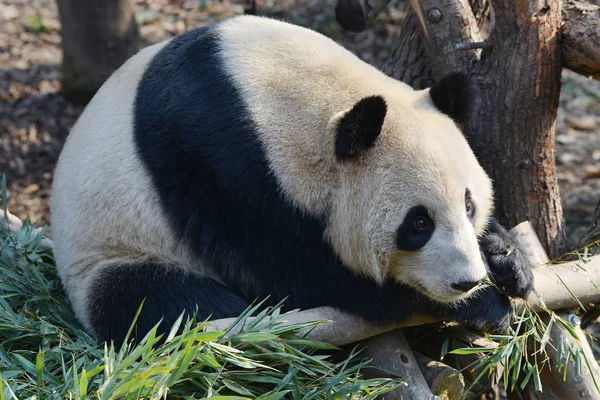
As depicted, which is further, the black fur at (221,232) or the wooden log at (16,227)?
the wooden log at (16,227)

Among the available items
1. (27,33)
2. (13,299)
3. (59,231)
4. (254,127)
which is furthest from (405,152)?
(27,33)

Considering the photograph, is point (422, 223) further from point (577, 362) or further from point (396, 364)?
point (577, 362)

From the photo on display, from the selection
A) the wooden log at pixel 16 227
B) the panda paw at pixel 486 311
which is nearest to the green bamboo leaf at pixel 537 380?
the panda paw at pixel 486 311

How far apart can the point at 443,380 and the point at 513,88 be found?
1.62 meters

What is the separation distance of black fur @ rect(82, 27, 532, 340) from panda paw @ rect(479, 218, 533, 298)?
2.9 inches

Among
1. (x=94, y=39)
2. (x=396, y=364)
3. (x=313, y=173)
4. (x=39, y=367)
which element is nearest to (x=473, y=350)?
(x=396, y=364)

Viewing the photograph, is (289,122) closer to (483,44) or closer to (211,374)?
(211,374)

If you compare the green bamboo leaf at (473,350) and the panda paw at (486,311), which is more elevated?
the panda paw at (486,311)

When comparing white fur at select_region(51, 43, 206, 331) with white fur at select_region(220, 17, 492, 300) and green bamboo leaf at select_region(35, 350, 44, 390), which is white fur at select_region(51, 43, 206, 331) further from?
green bamboo leaf at select_region(35, 350, 44, 390)

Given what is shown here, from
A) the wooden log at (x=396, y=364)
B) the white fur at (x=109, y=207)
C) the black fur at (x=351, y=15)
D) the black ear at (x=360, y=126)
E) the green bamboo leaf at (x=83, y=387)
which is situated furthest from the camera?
the black fur at (x=351, y=15)

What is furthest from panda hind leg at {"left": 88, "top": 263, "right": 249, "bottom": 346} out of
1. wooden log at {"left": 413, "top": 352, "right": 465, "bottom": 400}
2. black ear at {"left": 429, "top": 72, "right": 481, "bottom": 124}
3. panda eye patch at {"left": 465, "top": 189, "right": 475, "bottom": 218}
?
black ear at {"left": 429, "top": 72, "right": 481, "bottom": 124}

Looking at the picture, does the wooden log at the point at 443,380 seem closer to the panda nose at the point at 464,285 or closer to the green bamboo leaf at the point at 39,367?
the panda nose at the point at 464,285

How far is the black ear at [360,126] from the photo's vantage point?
9.31ft

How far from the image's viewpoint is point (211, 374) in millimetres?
2709
